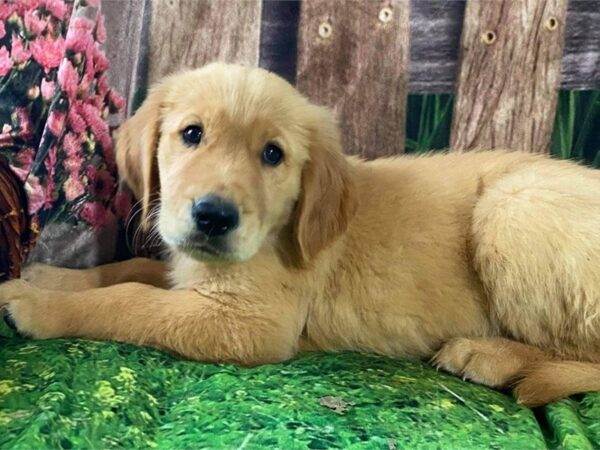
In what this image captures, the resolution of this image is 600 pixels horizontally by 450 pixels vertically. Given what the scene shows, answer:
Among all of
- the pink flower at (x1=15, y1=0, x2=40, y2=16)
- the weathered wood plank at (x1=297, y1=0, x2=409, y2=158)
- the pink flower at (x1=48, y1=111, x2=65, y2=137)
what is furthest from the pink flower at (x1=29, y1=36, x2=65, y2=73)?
the weathered wood plank at (x1=297, y1=0, x2=409, y2=158)

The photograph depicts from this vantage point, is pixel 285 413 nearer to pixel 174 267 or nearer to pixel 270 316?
pixel 270 316

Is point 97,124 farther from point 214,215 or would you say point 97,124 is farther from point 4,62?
point 214,215

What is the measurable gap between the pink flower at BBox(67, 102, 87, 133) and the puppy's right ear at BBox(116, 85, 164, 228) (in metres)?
0.19

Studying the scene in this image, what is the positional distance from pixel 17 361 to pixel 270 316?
31.6 inches

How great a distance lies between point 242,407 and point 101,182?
4.27ft

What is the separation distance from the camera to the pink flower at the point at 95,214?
2809mm

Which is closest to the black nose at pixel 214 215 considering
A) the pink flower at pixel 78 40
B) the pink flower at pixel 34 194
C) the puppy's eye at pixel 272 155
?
the puppy's eye at pixel 272 155

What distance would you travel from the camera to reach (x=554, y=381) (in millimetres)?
2285

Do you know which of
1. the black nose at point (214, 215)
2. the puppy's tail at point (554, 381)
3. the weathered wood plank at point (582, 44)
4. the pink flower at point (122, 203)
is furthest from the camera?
the weathered wood plank at point (582, 44)

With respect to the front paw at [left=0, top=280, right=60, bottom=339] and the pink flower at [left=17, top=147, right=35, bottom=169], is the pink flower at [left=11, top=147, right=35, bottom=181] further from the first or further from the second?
the front paw at [left=0, top=280, right=60, bottom=339]

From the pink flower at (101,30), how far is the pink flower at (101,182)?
0.50 m

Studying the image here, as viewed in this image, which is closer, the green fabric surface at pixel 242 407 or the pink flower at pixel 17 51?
the green fabric surface at pixel 242 407

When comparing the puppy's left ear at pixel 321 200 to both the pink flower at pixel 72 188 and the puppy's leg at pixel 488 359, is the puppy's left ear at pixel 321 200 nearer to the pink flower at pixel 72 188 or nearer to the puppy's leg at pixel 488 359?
the puppy's leg at pixel 488 359

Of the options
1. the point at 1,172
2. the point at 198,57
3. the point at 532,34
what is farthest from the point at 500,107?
the point at 1,172
